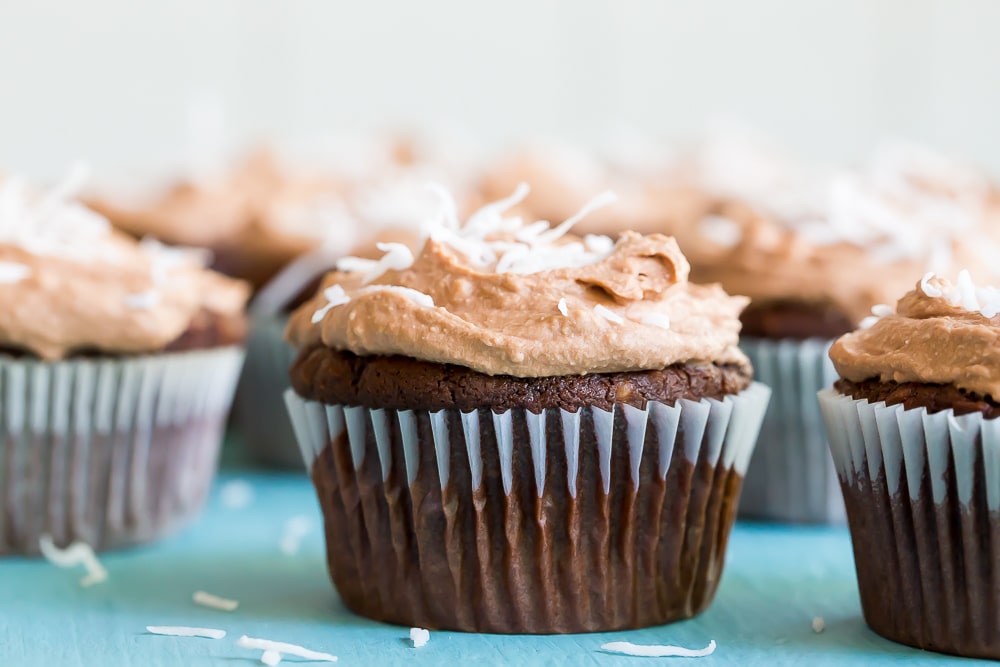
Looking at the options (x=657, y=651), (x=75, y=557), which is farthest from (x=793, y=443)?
(x=75, y=557)

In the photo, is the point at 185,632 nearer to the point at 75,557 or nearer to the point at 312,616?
the point at 312,616

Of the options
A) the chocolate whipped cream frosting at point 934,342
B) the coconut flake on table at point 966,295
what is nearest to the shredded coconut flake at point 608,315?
the chocolate whipped cream frosting at point 934,342

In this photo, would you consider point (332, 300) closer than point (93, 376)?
Yes

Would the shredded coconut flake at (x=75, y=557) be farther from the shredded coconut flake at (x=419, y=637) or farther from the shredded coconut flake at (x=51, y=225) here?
the shredded coconut flake at (x=419, y=637)

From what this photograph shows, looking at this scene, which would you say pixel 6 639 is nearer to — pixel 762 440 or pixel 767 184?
pixel 762 440

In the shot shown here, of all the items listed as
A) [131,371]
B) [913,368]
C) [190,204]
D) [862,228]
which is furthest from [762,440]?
[190,204]

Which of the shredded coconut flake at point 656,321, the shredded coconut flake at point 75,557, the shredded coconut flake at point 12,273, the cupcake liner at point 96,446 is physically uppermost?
the shredded coconut flake at point 12,273

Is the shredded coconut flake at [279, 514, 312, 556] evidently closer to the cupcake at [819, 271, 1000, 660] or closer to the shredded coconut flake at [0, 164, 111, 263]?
the shredded coconut flake at [0, 164, 111, 263]
